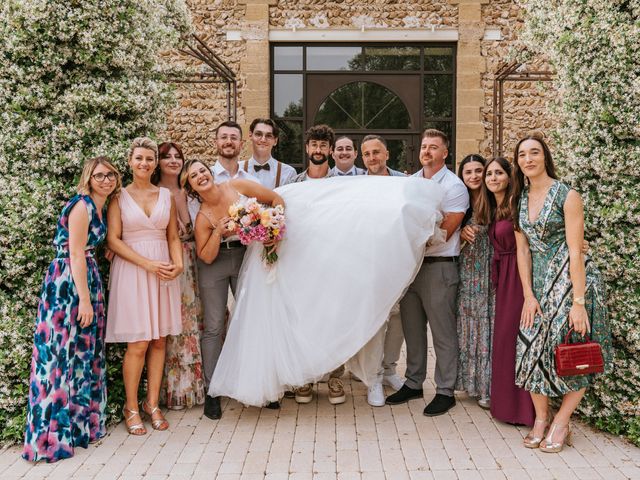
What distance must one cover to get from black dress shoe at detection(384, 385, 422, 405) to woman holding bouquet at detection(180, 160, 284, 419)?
145 cm

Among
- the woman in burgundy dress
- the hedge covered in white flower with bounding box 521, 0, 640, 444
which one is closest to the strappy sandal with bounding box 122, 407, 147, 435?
the woman in burgundy dress

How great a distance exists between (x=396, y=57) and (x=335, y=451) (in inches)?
314

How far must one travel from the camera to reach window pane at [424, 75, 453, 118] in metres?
10.3

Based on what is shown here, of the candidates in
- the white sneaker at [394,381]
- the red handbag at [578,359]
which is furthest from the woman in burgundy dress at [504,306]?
the white sneaker at [394,381]

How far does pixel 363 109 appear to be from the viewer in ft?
34.0

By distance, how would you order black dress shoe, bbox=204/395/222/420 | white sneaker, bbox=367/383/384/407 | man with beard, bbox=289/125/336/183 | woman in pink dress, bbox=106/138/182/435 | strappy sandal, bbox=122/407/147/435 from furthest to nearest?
man with beard, bbox=289/125/336/183 < white sneaker, bbox=367/383/384/407 < black dress shoe, bbox=204/395/222/420 < strappy sandal, bbox=122/407/147/435 < woman in pink dress, bbox=106/138/182/435

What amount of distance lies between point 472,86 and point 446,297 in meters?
6.48

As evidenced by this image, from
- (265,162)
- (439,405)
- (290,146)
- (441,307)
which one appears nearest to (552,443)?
(439,405)

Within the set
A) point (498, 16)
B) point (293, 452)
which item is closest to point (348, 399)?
point (293, 452)

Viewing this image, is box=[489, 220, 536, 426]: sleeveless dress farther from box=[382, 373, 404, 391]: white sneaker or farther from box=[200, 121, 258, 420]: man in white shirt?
box=[200, 121, 258, 420]: man in white shirt

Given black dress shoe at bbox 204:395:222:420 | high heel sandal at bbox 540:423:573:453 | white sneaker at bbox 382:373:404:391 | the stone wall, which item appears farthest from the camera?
the stone wall

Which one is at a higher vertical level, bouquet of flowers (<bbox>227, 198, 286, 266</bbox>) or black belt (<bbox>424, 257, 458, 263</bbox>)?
bouquet of flowers (<bbox>227, 198, 286, 266</bbox>)

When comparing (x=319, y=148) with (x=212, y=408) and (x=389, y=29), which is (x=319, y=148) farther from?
(x=389, y=29)

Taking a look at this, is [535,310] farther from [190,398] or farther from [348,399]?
[190,398]
